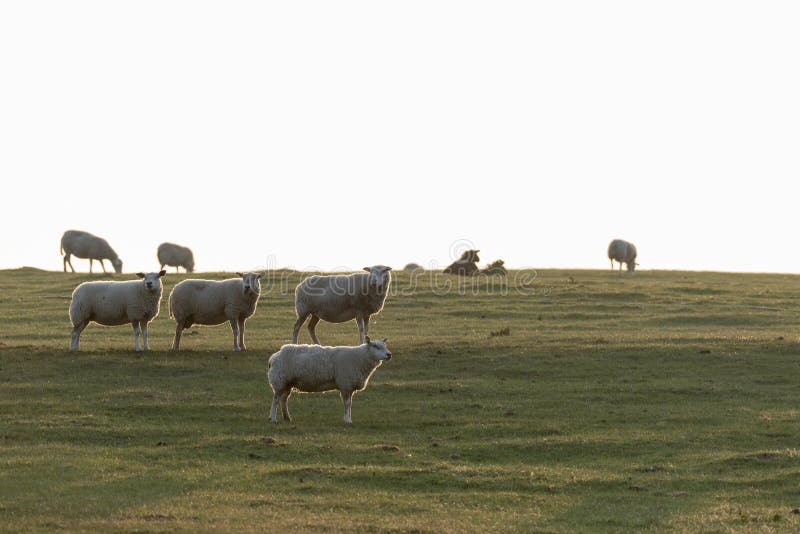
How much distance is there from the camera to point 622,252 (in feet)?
199

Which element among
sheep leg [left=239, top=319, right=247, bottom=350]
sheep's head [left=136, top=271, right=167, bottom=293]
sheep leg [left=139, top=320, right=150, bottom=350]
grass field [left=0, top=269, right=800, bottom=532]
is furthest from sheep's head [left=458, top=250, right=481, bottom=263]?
sheep's head [left=136, top=271, right=167, bottom=293]

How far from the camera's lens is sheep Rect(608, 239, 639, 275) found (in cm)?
6075

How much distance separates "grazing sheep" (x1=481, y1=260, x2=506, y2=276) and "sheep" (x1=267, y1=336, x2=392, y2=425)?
31.7 m

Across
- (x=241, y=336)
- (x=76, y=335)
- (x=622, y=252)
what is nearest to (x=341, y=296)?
(x=241, y=336)

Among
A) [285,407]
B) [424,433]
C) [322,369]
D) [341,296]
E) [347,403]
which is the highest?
[341,296]

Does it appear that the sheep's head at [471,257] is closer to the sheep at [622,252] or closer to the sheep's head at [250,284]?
the sheep at [622,252]

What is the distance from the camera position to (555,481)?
18.1m

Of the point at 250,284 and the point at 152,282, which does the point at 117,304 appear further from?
the point at 250,284

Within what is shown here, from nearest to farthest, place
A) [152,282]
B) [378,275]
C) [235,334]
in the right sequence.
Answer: [152,282]
[235,334]
[378,275]

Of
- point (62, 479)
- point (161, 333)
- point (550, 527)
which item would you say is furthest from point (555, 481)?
point (161, 333)

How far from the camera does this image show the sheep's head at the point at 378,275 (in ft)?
101

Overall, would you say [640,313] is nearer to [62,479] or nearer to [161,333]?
[161,333]

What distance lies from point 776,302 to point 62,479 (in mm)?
33277

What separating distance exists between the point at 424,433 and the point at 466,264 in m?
33.0
